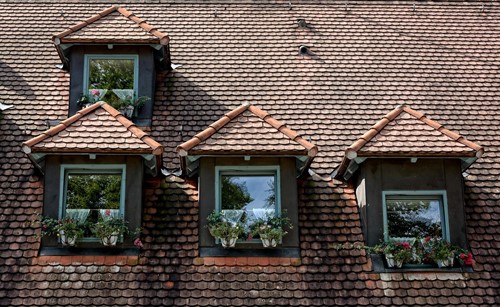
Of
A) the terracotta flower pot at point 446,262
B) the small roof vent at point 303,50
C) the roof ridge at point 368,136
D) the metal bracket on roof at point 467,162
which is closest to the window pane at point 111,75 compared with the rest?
the small roof vent at point 303,50

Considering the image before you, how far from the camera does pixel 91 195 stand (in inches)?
454

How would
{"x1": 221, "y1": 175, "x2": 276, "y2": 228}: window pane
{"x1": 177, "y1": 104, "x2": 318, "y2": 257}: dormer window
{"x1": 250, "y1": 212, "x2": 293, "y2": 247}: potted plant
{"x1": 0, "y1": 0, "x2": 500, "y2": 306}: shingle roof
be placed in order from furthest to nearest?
{"x1": 221, "y1": 175, "x2": 276, "y2": 228}: window pane → {"x1": 177, "y1": 104, "x2": 318, "y2": 257}: dormer window → {"x1": 250, "y1": 212, "x2": 293, "y2": 247}: potted plant → {"x1": 0, "y1": 0, "x2": 500, "y2": 306}: shingle roof

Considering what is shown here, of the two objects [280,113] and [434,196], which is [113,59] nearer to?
[280,113]

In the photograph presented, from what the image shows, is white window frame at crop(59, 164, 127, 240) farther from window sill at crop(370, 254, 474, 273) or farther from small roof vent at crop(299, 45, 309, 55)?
small roof vent at crop(299, 45, 309, 55)

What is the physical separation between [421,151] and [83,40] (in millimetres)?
6263

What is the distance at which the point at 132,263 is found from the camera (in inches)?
436

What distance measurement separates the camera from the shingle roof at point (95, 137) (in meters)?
11.4

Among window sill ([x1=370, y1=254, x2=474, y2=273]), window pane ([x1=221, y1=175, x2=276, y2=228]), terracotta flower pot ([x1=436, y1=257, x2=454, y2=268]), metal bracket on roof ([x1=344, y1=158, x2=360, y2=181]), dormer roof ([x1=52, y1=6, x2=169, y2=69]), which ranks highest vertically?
dormer roof ([x1=52, y1=6, x2=169, y2=69])

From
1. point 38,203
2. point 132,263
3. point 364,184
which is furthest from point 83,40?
point 364,184

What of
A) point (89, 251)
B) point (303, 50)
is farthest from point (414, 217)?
point (89, 251)

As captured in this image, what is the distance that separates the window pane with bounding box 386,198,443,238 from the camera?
11.5m

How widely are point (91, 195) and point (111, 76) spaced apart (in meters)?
2.85

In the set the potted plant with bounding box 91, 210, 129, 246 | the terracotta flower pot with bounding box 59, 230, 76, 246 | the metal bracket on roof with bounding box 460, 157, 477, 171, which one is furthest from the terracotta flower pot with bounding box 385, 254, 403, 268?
the terracotta flower pot with bounding box 59, 230, 76, 246

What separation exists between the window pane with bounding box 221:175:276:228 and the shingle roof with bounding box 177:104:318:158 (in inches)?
21.2
